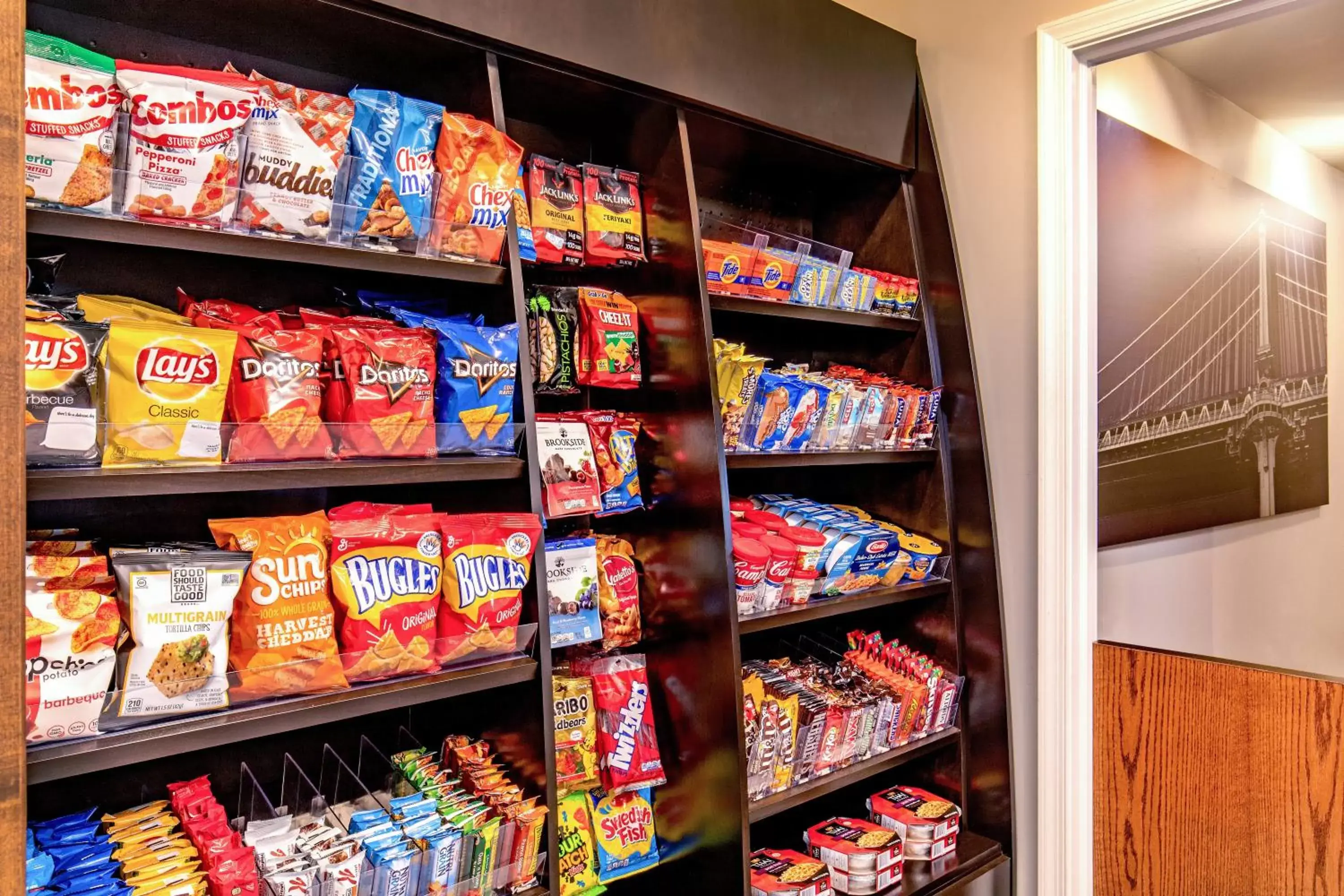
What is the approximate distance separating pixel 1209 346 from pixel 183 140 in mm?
2788

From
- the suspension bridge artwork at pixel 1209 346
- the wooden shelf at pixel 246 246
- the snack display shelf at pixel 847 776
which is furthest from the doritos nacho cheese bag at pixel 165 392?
the suspension bridge artwork at pixel 1209 346

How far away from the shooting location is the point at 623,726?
184 centimetres

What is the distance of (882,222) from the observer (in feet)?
8.29

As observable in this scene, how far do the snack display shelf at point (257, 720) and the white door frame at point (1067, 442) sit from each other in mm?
1414

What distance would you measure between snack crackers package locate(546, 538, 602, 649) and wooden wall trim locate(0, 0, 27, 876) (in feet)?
3.14

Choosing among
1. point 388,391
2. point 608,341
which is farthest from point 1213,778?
point 388,391

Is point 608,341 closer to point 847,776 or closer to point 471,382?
point 471,382

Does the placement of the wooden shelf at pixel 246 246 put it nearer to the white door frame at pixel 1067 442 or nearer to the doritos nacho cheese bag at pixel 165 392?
the doritos nacho cheese bag at pixel 165 392

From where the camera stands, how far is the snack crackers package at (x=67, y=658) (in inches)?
43.2

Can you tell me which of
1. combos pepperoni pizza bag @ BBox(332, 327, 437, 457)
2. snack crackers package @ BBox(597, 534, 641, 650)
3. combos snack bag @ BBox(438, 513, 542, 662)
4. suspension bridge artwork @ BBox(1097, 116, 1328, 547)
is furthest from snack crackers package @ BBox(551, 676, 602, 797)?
suspension bridge artwork @ BBox(1097, 116, 1328, 547)

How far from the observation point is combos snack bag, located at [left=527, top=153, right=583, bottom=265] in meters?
1.80

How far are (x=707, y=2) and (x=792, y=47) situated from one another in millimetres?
282

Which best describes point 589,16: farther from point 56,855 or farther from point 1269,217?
point 1269,217

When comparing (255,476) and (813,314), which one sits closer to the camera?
(255,476)
